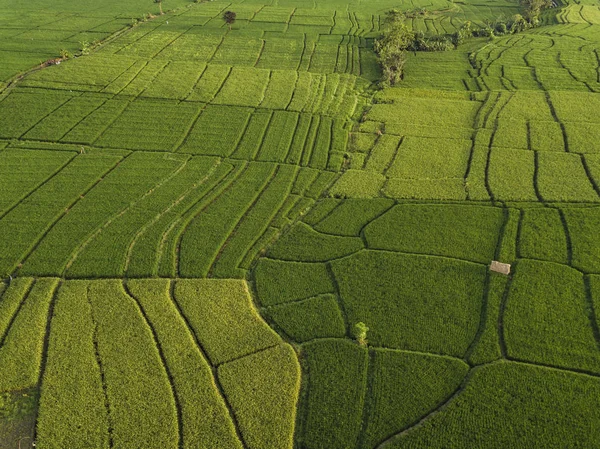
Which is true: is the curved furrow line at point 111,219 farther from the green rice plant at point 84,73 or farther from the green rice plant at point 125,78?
the green rice plant at point 84,73

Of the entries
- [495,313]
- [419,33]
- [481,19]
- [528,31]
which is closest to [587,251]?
[495,313]

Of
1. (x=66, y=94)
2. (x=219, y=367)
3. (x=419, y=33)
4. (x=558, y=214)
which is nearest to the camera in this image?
(x=219, y=367)

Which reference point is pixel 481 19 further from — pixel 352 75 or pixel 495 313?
pixel 495 313

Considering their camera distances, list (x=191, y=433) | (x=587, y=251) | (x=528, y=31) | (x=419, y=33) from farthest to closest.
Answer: (x=528, y=31) < (x=419, y=33) < (x=587, y=251) < (x=191, y=433)

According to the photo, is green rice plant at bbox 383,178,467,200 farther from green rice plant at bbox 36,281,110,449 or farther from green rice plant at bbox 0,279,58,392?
green rice plant at bbox 0,279,58,392

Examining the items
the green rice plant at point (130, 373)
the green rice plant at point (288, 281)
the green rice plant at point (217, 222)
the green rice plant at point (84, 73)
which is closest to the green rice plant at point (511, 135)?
the green rice plant at point (217, 222)

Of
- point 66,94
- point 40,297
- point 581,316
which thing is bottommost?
point 581,316

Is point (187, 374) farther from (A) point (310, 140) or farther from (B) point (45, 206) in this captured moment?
(A) point (310, 140)

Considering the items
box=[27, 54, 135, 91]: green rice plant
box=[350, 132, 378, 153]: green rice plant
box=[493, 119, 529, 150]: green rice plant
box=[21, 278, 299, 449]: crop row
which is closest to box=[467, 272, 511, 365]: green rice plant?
A: box=[21, 278, 299, 449]: crop row

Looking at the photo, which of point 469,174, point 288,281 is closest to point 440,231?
point 469,174
